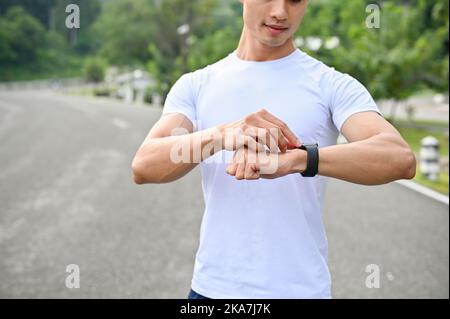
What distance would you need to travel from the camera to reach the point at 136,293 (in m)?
5.81

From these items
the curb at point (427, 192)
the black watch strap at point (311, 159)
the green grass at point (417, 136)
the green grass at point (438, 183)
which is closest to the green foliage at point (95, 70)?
the green grass at point (417, 136)

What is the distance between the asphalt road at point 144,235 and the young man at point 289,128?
352 cm

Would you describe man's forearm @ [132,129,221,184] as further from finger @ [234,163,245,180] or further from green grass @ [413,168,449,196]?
green grass @ [413,168,449,196]

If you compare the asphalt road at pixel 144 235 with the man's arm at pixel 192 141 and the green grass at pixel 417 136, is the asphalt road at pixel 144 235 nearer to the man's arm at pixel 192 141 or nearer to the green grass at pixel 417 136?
the man's arm at pixel 192 141

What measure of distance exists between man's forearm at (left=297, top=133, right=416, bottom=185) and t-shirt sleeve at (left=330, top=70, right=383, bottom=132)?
0.16m

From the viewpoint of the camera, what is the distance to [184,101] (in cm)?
241

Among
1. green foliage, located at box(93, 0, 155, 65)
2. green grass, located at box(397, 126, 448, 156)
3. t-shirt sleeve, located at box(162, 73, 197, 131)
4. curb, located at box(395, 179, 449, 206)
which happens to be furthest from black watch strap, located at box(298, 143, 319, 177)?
green foliage, located at box(93, 0, 155, 65)

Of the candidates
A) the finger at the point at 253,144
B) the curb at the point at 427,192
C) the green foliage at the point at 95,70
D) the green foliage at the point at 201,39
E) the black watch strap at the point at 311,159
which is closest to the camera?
the finger at the point at 253,144

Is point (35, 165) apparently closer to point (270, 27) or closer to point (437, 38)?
point (270, 27)

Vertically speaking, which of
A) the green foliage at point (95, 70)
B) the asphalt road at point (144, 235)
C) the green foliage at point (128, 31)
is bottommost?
the green foliage at point (95, 70)

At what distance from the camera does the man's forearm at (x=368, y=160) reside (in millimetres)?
2066
